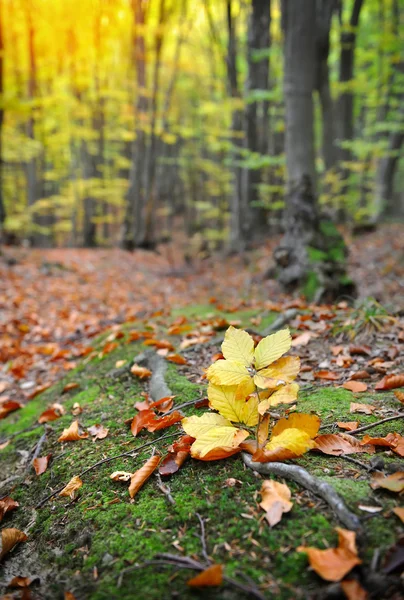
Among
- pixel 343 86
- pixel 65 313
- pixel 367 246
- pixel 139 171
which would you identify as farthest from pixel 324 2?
pixel 65 313

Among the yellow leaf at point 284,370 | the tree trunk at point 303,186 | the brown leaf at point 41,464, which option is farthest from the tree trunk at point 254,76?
the yellow leaf at point 284,370

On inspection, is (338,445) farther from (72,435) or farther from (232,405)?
(72,435)

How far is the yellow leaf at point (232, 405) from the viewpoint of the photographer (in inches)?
62.4

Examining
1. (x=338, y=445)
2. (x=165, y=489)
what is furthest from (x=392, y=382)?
(x=165, y=489)

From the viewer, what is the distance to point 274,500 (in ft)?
4.44

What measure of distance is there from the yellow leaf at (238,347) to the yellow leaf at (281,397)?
Answer: 175 millimetres

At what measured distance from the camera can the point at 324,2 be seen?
9.96 m

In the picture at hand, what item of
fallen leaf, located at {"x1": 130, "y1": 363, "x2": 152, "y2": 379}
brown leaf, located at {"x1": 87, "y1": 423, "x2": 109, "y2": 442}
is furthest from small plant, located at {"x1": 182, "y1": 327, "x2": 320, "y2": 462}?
fallen leaf, located at {"x1": 130, "y1": 363, "x2": 152, "y2": 379}

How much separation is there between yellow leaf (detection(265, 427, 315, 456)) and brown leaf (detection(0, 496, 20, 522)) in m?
1.33

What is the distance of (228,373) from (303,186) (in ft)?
15.9

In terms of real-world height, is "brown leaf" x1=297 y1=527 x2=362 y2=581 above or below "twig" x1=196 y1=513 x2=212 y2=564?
above

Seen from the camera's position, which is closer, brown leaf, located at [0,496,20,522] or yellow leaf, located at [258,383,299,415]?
yellow leaf, located at [258,383,299,415]

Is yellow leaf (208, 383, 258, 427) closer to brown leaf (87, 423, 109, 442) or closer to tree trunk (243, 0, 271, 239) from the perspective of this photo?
brown leaf (87, 423, 109, 442)

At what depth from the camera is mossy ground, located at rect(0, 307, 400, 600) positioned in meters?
1.18
